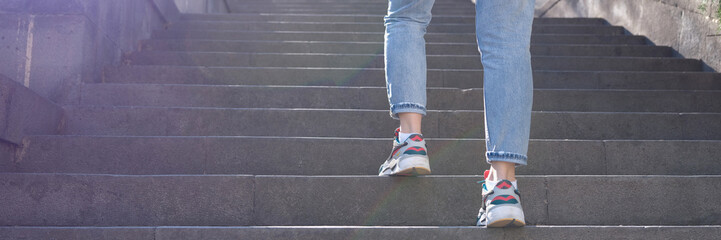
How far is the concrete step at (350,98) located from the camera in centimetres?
421

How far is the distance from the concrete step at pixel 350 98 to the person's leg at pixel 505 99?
209 centimetres

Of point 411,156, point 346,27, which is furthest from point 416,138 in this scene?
point 346,27

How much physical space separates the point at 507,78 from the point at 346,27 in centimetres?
518

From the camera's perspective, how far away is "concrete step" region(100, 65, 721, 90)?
483cm

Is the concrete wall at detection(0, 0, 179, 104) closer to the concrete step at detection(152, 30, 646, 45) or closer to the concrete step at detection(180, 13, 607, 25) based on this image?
the concrete step at detection(152, 30, 646, 45)

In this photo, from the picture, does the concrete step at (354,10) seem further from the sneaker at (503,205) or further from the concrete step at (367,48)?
the sneaker at (503,205)

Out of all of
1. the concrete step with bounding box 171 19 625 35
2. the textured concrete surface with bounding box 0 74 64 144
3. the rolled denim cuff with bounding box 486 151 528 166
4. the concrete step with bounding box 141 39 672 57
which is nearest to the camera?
the rolled denim cuff with bounding box 486 151 528 166

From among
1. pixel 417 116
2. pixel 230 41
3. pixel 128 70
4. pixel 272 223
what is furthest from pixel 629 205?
pixel 230 41

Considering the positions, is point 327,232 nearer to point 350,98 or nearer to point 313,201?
point 313,201

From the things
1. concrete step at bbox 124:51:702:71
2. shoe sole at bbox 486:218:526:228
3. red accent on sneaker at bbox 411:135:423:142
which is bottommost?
shoe sole at bbox 486:218:526:228

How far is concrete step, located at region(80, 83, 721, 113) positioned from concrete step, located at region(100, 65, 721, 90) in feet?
1.53

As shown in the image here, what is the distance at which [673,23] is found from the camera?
20.1ft

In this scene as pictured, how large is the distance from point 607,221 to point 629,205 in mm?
122

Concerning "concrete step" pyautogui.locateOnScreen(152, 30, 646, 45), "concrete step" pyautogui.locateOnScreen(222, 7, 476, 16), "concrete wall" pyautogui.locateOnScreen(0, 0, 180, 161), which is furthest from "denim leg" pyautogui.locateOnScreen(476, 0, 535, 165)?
"concrete step" pyautogui.locateOnScreen(222, 7, 476, 16)
